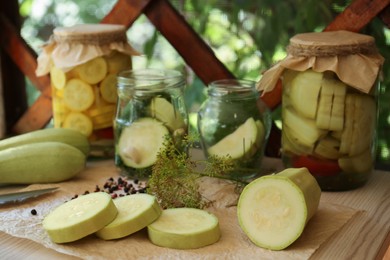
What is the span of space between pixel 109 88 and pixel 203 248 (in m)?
0.39

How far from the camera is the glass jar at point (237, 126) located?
3.18 ft

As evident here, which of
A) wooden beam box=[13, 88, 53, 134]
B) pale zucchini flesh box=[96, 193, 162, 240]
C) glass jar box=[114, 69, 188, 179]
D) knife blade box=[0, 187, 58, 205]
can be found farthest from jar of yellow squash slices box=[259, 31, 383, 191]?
wooden beam box=[13, 88, 53, 134]

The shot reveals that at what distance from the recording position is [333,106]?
0.87m

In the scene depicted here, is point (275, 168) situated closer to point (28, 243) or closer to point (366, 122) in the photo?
point (366, 122)

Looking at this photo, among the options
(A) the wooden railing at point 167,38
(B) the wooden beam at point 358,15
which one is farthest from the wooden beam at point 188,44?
(B) the wooden beam at point 358,15

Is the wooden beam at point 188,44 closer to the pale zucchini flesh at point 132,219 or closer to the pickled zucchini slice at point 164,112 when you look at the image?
the pickled zucchini slice at point 164,112

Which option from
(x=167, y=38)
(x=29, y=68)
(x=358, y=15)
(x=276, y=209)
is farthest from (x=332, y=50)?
(x=29, y=68)

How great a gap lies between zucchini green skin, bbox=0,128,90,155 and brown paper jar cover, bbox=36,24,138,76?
0.33 feet

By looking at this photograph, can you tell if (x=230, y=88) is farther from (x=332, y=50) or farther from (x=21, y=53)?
(x=21, y=53)

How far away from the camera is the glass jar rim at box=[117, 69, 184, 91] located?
0.98m

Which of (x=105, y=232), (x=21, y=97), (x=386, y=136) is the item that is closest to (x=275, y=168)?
(x=386, y=136)

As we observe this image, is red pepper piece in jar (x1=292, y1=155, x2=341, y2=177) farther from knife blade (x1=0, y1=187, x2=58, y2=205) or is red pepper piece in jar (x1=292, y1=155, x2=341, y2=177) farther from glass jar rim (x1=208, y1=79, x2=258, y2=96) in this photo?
knife blade (x1=0, y1=187, x2=58, y2=205)

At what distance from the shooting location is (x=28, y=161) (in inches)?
37.7

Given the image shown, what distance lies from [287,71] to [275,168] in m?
0.19
